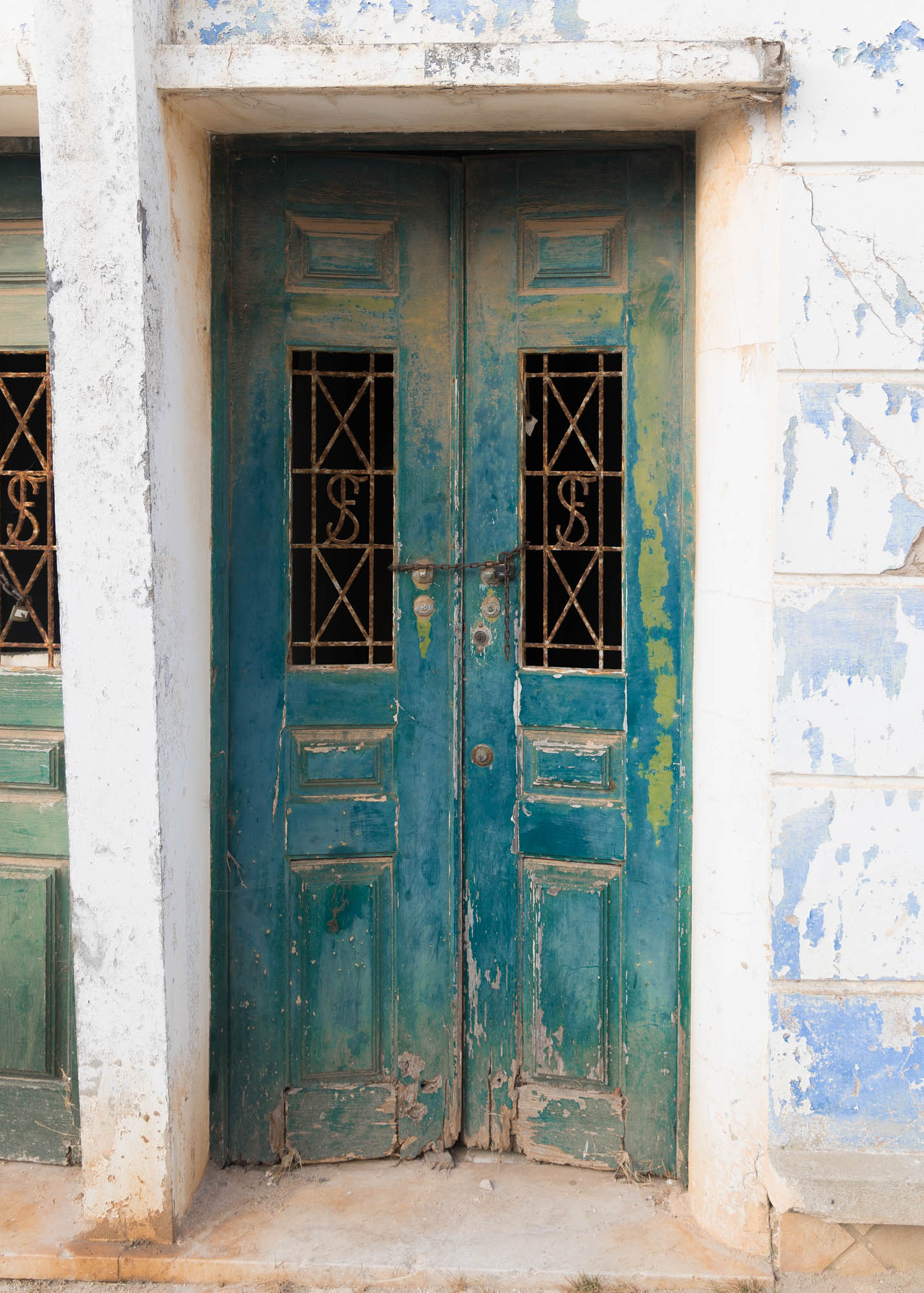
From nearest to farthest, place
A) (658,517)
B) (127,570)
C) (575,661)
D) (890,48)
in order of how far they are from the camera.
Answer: (890,48)
(127,570)
(658,517)
(575,661)

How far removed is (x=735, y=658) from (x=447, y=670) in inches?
32.9

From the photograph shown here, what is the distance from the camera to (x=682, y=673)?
2.79m

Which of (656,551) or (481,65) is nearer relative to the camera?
(481,65)

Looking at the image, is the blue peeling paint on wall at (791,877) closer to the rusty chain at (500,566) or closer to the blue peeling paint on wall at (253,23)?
the rusty chain at (500,566)

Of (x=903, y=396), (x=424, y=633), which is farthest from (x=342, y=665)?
(x=903, y=396)

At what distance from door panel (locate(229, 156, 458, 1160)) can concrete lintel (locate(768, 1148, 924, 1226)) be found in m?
0.98

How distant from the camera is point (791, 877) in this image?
98.7 inches

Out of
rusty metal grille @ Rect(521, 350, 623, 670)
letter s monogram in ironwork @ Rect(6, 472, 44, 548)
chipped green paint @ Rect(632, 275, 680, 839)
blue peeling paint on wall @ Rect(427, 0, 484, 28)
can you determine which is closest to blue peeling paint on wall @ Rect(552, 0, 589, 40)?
blue peeling paint on wall @ Rect(427, 0, 484, 28)

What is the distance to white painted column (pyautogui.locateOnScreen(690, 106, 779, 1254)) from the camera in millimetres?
2469

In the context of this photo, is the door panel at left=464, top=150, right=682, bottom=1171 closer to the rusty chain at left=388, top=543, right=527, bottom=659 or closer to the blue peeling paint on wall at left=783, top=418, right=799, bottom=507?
the rusty chain at left=388, top=543, right=527, bottom=659

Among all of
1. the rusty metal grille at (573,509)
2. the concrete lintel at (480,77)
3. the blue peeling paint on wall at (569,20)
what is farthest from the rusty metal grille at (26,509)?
the blue peeling paint on wall at (569,20)

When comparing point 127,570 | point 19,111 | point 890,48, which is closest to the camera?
point 890,48

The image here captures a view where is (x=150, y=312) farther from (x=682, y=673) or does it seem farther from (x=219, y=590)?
(x=682, y=673)

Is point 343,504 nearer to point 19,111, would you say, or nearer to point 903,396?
point 19,111
